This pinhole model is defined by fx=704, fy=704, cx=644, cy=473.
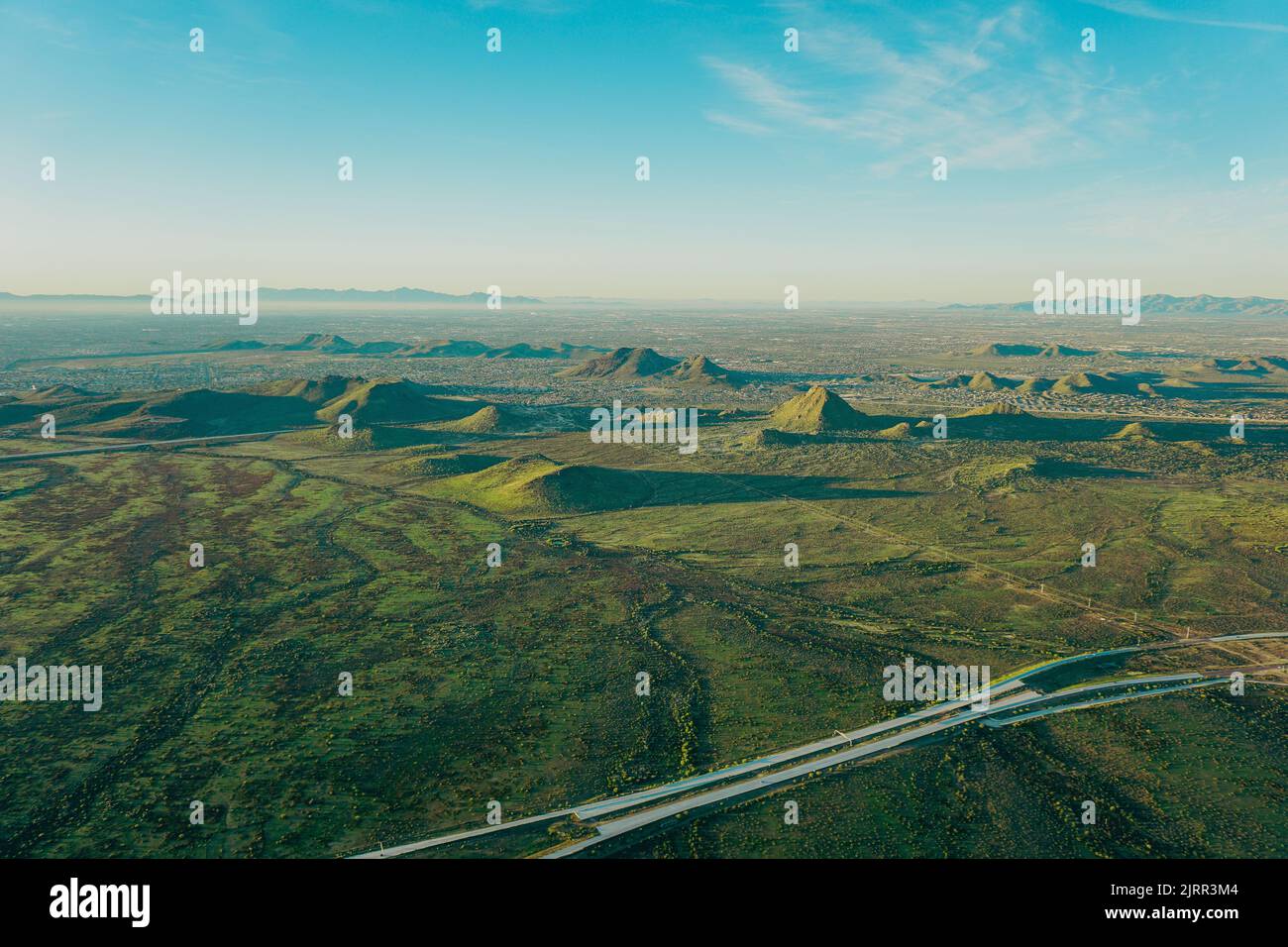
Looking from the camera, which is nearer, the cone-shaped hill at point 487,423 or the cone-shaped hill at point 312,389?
the cone-shaped hill at point 487,423

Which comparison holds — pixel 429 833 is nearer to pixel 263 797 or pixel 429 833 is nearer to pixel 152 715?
pixel 263 797

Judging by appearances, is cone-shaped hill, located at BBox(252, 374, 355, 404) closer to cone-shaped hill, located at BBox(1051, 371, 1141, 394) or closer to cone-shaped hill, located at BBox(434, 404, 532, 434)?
cone-shaped hill, located at BBox(434, 404, 532, 434)

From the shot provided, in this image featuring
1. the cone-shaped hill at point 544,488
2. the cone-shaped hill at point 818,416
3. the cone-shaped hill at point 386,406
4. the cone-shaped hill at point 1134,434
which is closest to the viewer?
the cone-shaped hill at point 544,488

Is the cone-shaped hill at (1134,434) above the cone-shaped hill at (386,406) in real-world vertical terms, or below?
below

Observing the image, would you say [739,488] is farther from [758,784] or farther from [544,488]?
[758,784]

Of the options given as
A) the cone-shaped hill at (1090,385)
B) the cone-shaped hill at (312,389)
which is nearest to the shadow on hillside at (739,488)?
the cone-shaped hill at (312,389)

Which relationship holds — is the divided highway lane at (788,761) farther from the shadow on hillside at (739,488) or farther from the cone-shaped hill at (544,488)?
the cone-shaped hill at (544,488)
